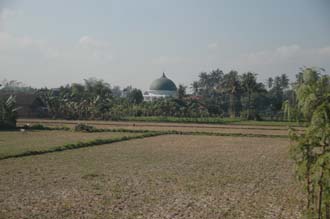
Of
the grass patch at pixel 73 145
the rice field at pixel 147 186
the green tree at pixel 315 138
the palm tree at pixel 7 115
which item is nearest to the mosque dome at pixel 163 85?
the palm tree at pixel 7 115

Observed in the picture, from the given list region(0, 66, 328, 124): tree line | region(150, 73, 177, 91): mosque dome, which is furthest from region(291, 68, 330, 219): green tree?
region(150, 73, 177, 91): mosque dome

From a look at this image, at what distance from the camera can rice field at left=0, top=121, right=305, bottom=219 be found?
9.38 meters

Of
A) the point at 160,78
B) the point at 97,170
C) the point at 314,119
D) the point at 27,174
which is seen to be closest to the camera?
the point at 314,119

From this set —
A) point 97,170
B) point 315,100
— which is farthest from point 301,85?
point 97,170

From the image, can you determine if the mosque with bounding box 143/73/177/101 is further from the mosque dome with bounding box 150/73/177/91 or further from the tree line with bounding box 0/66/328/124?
the tree line with bounding box 0/66/328/124

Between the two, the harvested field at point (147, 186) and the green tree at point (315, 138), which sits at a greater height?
the green tree at point (315, 138)

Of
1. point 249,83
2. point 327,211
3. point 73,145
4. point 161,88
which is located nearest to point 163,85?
point 161,88

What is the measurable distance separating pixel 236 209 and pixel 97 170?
22.2ft

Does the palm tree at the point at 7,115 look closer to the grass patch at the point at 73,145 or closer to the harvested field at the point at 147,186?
the grass patch at the point at 73,145

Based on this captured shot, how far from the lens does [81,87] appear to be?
272ft

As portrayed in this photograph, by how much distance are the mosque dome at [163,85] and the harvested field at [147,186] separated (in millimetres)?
87916

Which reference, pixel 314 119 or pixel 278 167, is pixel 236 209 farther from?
pixel 278 167

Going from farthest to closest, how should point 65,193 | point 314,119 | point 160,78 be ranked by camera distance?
point 160,78
point 65,193
point 314,119

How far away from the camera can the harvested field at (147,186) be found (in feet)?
30.8
